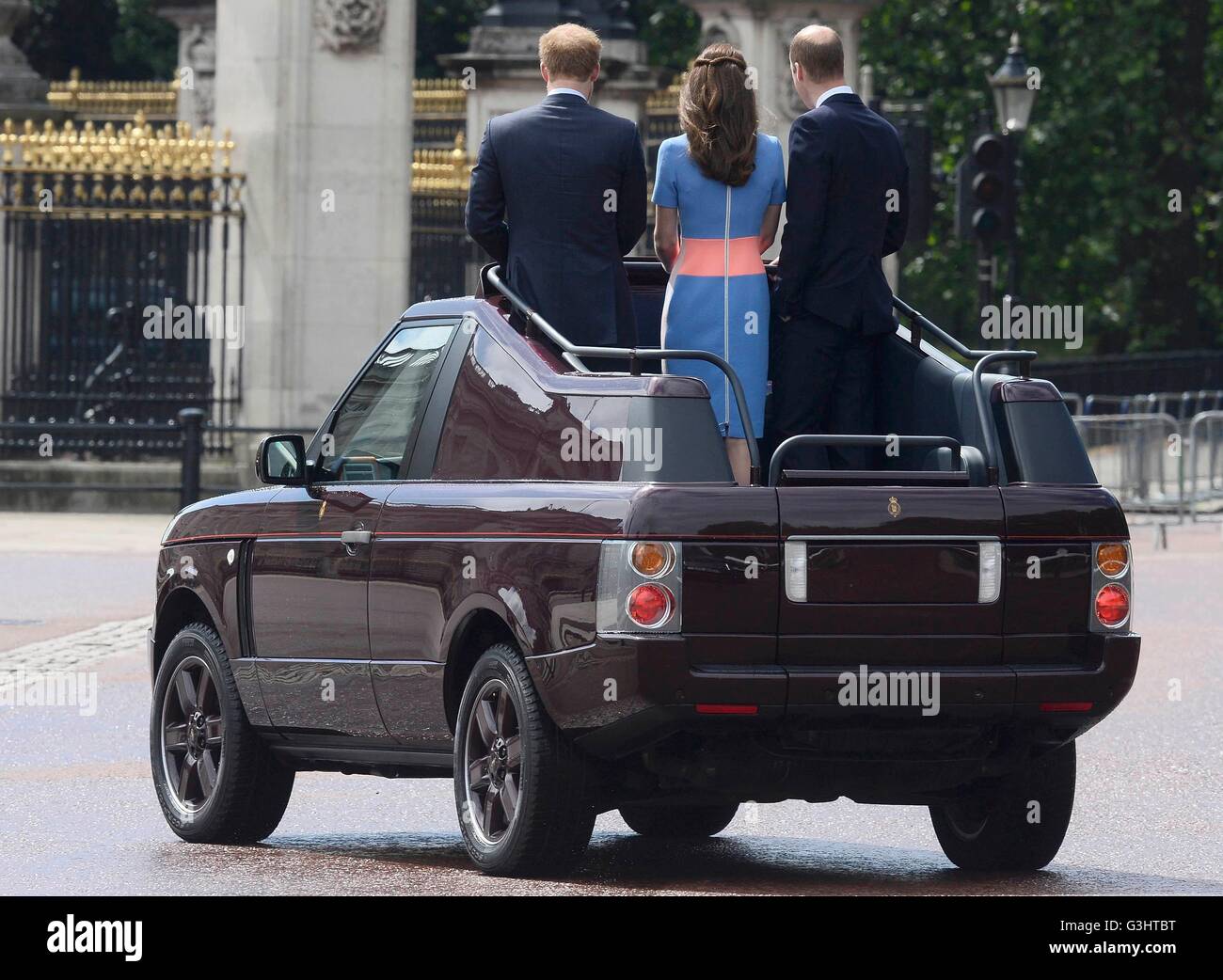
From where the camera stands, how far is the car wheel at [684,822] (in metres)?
9.43

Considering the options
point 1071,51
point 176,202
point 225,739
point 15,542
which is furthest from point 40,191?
point 1071,51

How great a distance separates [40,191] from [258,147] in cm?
197

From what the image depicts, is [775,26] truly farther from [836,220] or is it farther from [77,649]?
[836,220]

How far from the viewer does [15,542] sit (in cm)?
2220

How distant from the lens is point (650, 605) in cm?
744

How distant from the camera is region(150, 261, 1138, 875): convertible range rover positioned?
24.6 feet

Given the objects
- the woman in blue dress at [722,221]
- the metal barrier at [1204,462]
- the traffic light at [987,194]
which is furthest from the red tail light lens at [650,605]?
the metal barrier at [1204,462]

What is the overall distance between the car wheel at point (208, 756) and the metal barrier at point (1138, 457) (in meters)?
16.6

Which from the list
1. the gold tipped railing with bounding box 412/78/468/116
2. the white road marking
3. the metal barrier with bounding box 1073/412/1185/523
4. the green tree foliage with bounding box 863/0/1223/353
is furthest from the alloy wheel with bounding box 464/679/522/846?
the green tree foliage with bounding box 863/0/1223/353

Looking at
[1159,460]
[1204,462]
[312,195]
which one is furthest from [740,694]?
[1204,462]

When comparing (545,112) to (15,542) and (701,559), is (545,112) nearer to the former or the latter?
(701,559)

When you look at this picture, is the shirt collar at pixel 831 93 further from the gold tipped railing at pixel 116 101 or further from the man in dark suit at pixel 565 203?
the gold tipped railing at pixel 116 101

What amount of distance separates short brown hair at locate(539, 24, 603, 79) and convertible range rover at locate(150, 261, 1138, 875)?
73 cm

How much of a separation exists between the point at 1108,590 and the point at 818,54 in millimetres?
2000
